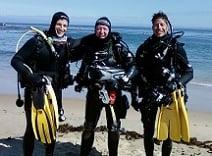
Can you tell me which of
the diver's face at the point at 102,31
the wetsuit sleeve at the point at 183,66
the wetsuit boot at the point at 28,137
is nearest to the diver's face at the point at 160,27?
the wetsuit sleeve at the point at 183,66

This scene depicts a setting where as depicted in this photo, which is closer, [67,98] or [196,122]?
[196,122]

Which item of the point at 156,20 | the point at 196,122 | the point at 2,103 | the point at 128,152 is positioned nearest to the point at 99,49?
the point at 156,20

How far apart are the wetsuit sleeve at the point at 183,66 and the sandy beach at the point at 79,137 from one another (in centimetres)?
151

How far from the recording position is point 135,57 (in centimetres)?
571

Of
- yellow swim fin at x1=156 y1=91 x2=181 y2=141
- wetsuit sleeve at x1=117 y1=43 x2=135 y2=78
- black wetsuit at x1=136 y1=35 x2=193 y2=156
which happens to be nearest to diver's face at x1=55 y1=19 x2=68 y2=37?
wetsuit sleeve at x1=117 y1=43 x2=135 y2=78

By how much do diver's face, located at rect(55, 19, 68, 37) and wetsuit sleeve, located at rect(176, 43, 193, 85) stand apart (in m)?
1.26

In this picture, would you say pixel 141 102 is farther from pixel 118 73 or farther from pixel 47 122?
pixel 47 122

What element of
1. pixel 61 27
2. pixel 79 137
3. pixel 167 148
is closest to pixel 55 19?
pixel 61 27

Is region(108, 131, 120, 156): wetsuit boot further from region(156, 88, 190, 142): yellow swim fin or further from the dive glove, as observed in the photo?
the dive glove

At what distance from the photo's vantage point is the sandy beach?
6.78 meters

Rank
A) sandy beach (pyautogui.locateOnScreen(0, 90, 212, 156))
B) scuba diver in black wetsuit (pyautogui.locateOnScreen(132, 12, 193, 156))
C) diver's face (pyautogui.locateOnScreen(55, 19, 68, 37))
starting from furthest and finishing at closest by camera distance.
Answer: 1. sandy beach (pyautogui.locateOnScreen(0, 90, 212, 156))
2. scuba diver in black wetsuit (pyautogui.locateOnScreen(132, 12, 193, 156))
3. diver's face (pyautogui.locateOnScreen(55, 19, 68, 37))

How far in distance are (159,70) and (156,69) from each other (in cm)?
Result: 4

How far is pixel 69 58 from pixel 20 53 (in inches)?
23.2

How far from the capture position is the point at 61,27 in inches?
213
